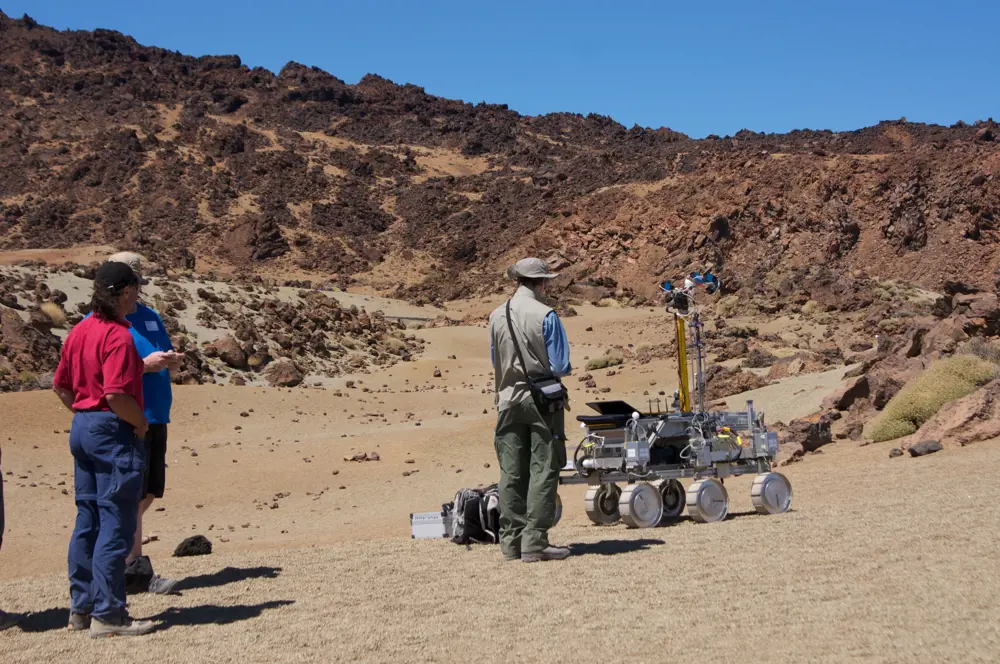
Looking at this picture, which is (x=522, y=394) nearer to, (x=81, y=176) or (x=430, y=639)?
(x=430, y=639)

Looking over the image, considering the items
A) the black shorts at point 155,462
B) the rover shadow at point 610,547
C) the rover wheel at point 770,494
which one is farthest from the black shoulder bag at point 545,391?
the rover wheel at point 770,494

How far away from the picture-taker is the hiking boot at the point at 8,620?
5.14 meters

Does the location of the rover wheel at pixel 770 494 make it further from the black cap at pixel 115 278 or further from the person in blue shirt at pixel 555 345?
the black cap at pixel 115 278

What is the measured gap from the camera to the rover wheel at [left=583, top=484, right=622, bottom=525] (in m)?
8.15

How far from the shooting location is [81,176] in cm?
6644

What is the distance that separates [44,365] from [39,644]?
52.8 feet

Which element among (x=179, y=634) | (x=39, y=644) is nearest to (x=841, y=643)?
(x=179, y=634)

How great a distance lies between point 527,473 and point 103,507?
2.41m

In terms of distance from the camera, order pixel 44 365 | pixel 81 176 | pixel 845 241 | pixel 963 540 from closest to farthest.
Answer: pixel 963 540
pixel 44 365
pixel 845 241
pixel 81 176

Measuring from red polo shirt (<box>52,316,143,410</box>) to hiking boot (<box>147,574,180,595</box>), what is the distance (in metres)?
1.30

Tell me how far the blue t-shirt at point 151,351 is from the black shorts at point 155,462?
61mm

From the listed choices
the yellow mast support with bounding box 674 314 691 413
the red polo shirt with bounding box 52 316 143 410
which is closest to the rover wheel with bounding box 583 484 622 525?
the yellow mast support with bounding box 674 314 691 413

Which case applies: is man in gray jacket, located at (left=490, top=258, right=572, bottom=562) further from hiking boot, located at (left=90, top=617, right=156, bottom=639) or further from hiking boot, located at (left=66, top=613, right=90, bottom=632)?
hiking boot, located at (left=66, top=613, right=90, bottom=632)

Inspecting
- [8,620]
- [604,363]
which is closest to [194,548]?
[8,620]
